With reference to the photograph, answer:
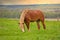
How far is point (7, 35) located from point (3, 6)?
427 millimetres

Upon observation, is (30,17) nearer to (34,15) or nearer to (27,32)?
(34,15)

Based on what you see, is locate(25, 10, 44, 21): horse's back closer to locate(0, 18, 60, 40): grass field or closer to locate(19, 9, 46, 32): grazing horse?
locate(19, 9, 46, 32): grazing horse

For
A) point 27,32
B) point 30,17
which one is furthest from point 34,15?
point 27,32

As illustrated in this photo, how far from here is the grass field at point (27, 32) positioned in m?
2.96

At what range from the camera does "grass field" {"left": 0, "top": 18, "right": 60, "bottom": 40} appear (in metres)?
2.96

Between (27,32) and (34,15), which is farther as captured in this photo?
(34,15)

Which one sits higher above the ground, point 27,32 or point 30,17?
point 30,17

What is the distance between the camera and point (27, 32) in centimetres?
305

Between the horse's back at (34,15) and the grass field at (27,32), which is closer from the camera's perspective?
the grass field at (27,32)

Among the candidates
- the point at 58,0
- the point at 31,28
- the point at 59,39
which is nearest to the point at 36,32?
the point at 31,28

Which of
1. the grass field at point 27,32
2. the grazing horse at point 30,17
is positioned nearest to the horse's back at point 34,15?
the grazing horse at point 30,17

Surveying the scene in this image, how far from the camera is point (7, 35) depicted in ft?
9.86

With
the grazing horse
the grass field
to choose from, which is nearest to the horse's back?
the grazing horse

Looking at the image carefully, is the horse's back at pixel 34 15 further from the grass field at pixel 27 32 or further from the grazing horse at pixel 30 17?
the grass field at pixel 27 32
